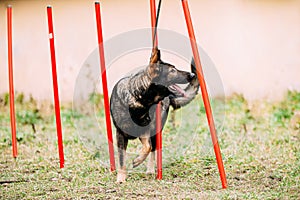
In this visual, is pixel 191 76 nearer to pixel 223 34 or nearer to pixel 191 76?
pixel 191 76

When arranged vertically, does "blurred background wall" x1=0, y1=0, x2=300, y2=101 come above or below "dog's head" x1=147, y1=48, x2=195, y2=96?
above

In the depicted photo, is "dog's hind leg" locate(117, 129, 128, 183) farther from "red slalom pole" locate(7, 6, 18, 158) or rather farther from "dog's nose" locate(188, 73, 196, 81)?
"red slalom pole" locate(7, 6, 18, 158)

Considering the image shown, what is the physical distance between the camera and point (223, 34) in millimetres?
11203

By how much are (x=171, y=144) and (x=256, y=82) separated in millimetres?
3594

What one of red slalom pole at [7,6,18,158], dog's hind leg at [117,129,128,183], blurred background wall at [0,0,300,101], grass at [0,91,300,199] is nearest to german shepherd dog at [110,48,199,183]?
dog's hind leg at [117,129,128,183]

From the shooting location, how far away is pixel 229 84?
11.1m

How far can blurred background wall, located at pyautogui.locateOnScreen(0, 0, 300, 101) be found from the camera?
11070 millimetres

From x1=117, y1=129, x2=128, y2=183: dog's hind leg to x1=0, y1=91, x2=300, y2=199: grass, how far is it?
96 mm

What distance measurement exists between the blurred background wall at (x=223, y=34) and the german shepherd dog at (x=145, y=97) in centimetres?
512

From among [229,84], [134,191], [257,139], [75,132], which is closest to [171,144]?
[257,139]

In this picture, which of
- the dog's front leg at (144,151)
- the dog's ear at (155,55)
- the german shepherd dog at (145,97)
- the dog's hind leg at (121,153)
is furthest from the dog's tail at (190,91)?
the dog's hind leg at (121,153)

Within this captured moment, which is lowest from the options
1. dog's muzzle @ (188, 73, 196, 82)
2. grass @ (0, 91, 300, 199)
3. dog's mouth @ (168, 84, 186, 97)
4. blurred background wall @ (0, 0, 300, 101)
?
grass @ (0, 91, 300, 199)

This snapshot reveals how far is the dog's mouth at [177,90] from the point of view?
5662 mm

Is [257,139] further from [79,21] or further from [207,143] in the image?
[79,21]
